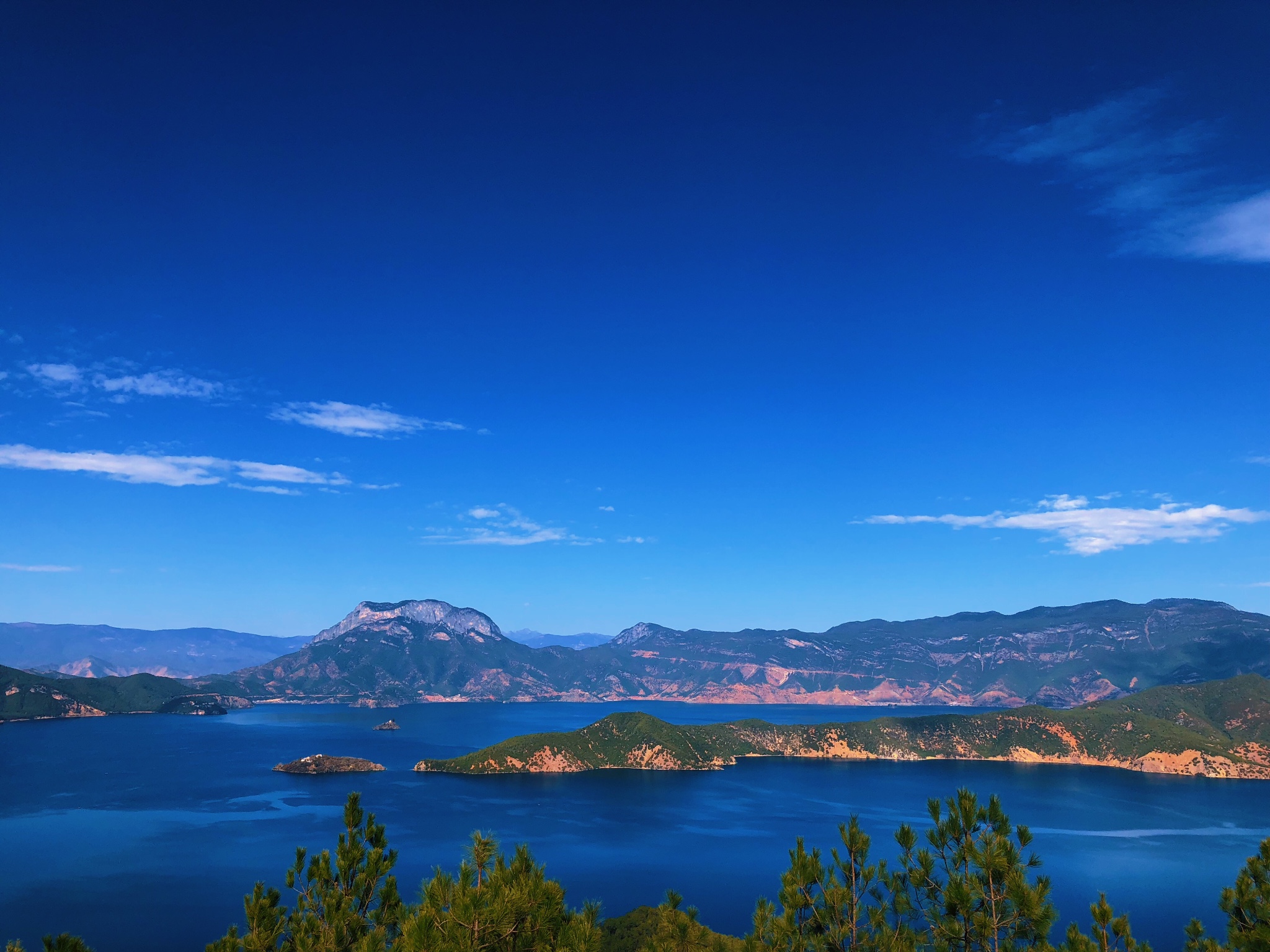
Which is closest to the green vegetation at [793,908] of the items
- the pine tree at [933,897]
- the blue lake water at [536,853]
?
the pine tree at [933,897]

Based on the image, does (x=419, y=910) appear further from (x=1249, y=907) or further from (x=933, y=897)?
(x=1249, y=907)

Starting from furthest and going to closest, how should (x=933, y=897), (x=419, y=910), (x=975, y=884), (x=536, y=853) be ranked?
1. (x=536, y=853)
2. (x=933, y=897)
3. (x=975, y=884)
4. (x=419, y=910)

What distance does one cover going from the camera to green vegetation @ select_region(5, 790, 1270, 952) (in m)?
18.3

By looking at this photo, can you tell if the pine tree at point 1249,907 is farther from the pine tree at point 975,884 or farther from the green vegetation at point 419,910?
the green vegetation at point 419,910

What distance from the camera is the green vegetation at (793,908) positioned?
18344 mm

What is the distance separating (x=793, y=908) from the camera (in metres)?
22.1

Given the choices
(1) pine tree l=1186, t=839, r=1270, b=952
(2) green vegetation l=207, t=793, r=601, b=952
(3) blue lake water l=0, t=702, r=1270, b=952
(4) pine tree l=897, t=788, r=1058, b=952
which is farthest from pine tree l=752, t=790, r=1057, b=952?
(3) blue lake water l=0, t=702, r=1270, b=952

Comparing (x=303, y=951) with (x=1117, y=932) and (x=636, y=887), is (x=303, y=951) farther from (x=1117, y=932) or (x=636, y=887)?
(x=636, y=887)

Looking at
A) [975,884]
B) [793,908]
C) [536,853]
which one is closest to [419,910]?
[793,908]

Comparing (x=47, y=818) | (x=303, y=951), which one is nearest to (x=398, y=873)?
(x=47, y=818)

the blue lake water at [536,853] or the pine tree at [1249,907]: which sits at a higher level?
the pine tree at [1249,907]

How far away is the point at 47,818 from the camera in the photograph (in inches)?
7111

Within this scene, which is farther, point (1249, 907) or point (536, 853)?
point (536, 853)

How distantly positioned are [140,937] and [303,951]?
369 feet
